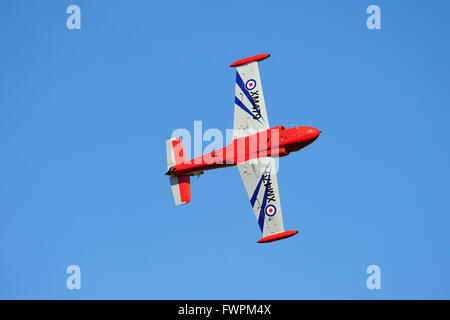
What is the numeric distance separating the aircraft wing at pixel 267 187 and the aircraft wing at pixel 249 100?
257 cm

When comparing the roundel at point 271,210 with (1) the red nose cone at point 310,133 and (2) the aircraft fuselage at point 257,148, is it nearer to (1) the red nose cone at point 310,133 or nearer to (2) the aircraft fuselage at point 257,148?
(2) the aircraft fuselage at point 257,148

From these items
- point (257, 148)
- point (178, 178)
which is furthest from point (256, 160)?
point (178, 178)

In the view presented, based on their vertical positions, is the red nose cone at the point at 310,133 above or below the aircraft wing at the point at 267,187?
above

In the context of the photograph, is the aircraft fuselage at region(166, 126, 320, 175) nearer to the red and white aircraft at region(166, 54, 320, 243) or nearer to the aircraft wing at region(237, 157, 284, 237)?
the red and white aircraft at region(166, 54, 320, 243)

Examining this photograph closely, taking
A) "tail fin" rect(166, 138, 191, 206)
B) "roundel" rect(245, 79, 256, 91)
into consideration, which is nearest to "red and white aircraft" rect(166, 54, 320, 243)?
"tail fin" rect(166, 138, 191, 206)

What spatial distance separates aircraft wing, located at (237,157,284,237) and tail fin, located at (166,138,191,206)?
14.3 ft

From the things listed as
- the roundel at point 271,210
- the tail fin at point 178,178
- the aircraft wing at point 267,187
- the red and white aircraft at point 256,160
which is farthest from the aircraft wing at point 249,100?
the roundel at point 271,210

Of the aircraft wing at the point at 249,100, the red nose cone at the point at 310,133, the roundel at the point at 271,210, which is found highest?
the aircraft wing at the point at 249,100

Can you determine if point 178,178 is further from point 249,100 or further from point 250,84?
point 250,84

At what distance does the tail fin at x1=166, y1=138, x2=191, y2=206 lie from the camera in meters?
50.3

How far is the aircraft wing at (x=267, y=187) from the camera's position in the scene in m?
49.6

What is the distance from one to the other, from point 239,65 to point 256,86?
7.45ft
